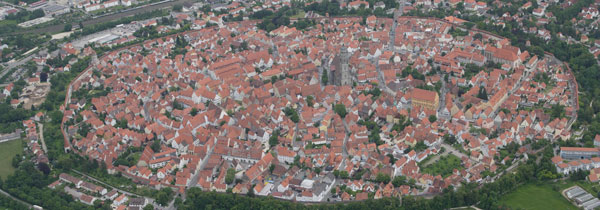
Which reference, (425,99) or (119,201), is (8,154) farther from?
(425,99)

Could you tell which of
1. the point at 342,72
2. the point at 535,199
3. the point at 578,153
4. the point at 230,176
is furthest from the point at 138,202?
the point at 578,153

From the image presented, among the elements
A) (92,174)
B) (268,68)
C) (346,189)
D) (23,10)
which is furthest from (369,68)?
(23,10)

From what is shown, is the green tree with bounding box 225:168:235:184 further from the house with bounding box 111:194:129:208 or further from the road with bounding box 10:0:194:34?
the road with bounding box 10:0:194:34

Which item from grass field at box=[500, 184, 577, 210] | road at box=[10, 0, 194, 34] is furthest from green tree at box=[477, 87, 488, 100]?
road at box=[10, 0, 194, 34]

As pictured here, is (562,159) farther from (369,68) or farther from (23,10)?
(23,10)

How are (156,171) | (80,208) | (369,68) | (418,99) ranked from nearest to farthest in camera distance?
(80,208), (156,171), (418,99), (369,68)

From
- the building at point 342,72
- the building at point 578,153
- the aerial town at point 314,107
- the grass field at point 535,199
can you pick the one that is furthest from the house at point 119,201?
the building at point 578,153
